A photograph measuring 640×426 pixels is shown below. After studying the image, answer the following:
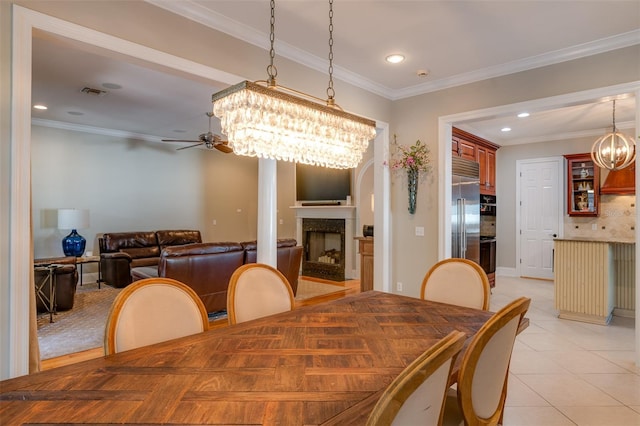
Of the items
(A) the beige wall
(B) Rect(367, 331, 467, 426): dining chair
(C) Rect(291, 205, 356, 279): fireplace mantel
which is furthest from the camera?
(C) Rect(291, 205, 356, 279): fireplace mantel

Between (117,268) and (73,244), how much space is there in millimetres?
879

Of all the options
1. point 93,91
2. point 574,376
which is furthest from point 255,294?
point 93,91

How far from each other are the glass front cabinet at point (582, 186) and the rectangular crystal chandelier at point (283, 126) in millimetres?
6015

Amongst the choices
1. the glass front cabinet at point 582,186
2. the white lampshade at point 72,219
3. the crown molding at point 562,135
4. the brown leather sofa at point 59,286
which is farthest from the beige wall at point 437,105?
the white lampshade at point 72,219

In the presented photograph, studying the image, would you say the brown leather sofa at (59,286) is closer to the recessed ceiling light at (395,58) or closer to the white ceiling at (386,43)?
the white ceiling at (386,43)

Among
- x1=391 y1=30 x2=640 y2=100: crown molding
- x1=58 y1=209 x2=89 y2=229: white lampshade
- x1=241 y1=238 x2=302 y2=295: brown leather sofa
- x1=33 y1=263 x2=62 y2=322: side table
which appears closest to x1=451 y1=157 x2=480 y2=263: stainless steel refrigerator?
x1=391 y1=30 x2=640 y2=100: crown molding

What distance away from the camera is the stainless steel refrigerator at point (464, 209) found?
15.2 feet

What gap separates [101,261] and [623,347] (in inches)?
291

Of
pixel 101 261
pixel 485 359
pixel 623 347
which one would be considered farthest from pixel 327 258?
pixel 485 359

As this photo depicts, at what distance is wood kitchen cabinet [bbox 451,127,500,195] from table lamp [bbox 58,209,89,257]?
19.9 feet

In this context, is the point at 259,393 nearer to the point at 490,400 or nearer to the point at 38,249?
the point at 490,400

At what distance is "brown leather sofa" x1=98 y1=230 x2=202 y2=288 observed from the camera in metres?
6.23

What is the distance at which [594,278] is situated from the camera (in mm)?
4262

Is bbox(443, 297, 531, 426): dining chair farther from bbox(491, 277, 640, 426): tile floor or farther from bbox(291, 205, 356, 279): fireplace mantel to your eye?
bbox(291, 205, 356, 279): fireplace mantel
